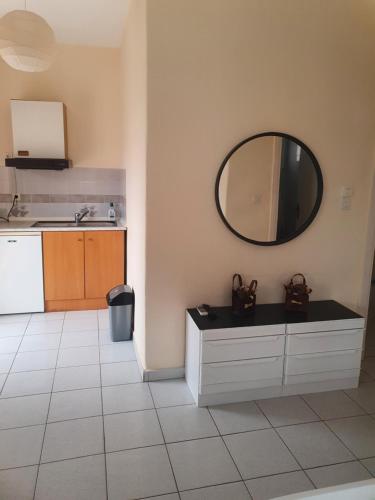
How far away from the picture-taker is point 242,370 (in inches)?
95.0

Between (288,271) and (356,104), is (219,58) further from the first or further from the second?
(288,271)

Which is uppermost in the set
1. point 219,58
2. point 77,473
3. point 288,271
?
point 219,58

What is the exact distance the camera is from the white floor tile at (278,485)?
69.2 inches

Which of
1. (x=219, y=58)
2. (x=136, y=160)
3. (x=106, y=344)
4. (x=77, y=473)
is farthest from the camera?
(x=106, y=344)

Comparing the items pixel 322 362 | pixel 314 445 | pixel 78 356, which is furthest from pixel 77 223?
pixel 314 445

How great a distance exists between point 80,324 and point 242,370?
183 cm

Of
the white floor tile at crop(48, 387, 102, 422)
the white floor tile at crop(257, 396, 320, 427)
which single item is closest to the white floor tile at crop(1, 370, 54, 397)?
the white floor tile at crop(48, 387, 102, 422)

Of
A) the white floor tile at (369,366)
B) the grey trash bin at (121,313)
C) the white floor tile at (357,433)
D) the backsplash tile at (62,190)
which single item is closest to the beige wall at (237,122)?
the grey trash bin at (121,313)

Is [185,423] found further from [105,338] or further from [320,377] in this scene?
[105,338]

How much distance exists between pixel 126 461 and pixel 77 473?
24 cm

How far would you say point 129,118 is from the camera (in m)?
3.26

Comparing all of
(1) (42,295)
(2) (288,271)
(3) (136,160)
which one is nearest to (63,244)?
(1) (42,295)

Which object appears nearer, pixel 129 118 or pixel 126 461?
pixel 126 461

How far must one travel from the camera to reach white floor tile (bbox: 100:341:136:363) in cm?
298
